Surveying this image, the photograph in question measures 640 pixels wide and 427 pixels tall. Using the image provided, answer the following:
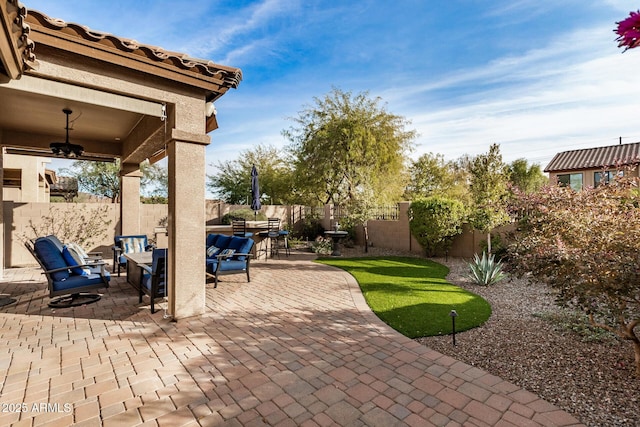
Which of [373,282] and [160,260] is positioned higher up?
[160,260]

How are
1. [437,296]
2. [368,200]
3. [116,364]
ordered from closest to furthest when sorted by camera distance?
[116,364], [437,296], [368,200]

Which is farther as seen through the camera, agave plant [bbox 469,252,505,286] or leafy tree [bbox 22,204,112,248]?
leafy tree [bbox 22,204,112,248]

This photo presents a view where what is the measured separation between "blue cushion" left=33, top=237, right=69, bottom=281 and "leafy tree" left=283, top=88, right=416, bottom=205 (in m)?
10.6

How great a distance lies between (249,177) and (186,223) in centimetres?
1771

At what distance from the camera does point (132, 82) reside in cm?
426

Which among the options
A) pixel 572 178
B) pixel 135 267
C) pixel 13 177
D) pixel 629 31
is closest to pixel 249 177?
pixel 13 177

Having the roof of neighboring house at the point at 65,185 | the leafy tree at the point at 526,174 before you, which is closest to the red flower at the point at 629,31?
the roof of neighboring house at the point at 65,185

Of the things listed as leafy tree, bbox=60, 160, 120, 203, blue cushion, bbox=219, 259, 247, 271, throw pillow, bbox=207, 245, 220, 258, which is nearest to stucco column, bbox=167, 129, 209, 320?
blue cushion, bbox=219, 259, 247, 271

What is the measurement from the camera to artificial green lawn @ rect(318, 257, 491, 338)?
452cm

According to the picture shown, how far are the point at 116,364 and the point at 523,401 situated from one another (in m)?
4.14

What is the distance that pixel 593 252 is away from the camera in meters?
3.07

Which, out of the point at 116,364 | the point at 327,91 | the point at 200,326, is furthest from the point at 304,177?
the point at 116,364

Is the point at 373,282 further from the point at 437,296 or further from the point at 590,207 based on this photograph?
the point at 590,207

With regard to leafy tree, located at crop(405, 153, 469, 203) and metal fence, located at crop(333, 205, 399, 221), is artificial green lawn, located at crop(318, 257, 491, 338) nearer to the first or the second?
metal fence, located at crop(333, 205, 399, 221)
